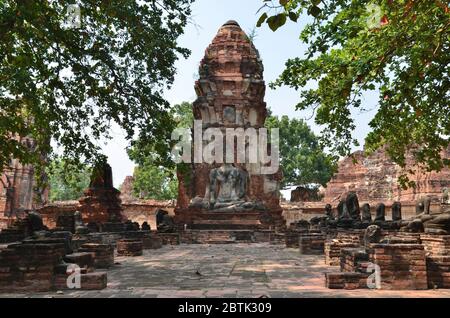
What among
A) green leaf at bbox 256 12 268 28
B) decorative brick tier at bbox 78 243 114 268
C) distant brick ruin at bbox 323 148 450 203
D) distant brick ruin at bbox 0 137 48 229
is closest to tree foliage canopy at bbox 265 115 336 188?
distant brick ruin at bbox 323 148 450 203

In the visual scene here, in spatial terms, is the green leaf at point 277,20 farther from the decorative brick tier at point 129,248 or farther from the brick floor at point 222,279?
the decorative brick tier at point 129,248

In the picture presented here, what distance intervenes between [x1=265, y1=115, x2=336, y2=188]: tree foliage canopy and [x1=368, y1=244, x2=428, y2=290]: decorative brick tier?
100ft

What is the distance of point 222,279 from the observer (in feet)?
22.5

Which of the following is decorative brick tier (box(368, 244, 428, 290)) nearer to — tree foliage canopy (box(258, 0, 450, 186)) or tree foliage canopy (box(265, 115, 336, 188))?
tree foliage canopy (box(258, 0, 450, 186))

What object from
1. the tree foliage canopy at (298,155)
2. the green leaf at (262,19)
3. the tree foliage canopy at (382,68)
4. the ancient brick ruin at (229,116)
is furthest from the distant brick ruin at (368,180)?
the green leaf at (262,19)

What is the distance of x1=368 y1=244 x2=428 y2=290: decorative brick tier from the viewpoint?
19.0 feet

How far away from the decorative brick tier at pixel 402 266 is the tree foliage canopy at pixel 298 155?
30623mm

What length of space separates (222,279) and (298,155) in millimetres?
31383

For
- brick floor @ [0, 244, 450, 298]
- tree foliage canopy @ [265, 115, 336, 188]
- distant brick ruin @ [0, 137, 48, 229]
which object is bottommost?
brick floor @ [0, 244, 450, 298]

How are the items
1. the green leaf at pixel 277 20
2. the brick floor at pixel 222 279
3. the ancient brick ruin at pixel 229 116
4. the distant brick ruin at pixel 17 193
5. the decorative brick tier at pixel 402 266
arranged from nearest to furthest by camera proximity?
the green leaf at pixel 277 20 < the brick floor at pixel 222 279 < the decorative brick tier at pixel 402 266 < the ancient brick ruin at pixel 229 116 < the distant brick ruin at pixel 17 193

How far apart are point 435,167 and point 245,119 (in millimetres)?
12916

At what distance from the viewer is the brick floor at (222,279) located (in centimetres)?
554

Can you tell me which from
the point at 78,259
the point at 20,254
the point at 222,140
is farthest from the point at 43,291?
the point at 222,140

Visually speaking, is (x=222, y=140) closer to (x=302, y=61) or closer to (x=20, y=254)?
(x=302, y=61)
